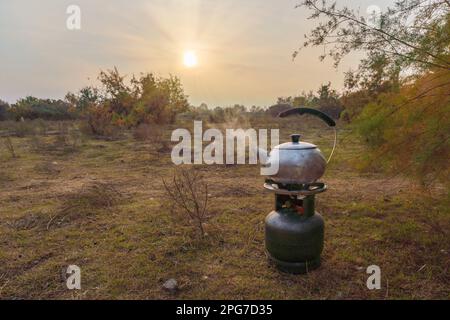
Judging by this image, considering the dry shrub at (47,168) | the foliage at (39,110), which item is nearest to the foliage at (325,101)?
the dry shrub at (47,168)

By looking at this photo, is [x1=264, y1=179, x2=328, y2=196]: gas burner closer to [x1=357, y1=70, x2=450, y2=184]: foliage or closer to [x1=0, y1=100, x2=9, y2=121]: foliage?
[x1=357, y1=70, x2=450, y2=184]: foliage

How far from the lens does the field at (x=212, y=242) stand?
249 cm

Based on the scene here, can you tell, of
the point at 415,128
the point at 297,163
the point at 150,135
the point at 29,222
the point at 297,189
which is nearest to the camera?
the point at 297,163

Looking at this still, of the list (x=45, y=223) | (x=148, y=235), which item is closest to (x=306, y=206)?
(x=148, y=235)

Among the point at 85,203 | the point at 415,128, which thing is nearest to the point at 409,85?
the point at 415,128

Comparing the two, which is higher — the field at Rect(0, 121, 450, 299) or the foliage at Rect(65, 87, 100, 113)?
the foliage at Rect(65, 87, 100, 113)

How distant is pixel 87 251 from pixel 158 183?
8.80ft

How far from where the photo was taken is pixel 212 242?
3258mm

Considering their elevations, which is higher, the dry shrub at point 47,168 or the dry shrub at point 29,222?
the dry shrub at point 47,168

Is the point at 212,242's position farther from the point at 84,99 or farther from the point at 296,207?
the point at 84,99

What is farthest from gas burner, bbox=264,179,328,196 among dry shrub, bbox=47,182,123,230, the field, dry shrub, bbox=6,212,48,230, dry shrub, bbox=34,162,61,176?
dry shrub, bbox=34,162,61,176

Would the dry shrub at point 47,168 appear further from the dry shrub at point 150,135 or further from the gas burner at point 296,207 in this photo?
the gas burner at point 296,207

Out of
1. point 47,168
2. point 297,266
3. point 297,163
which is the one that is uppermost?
point 297,163

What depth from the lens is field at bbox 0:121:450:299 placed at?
2494 mm
